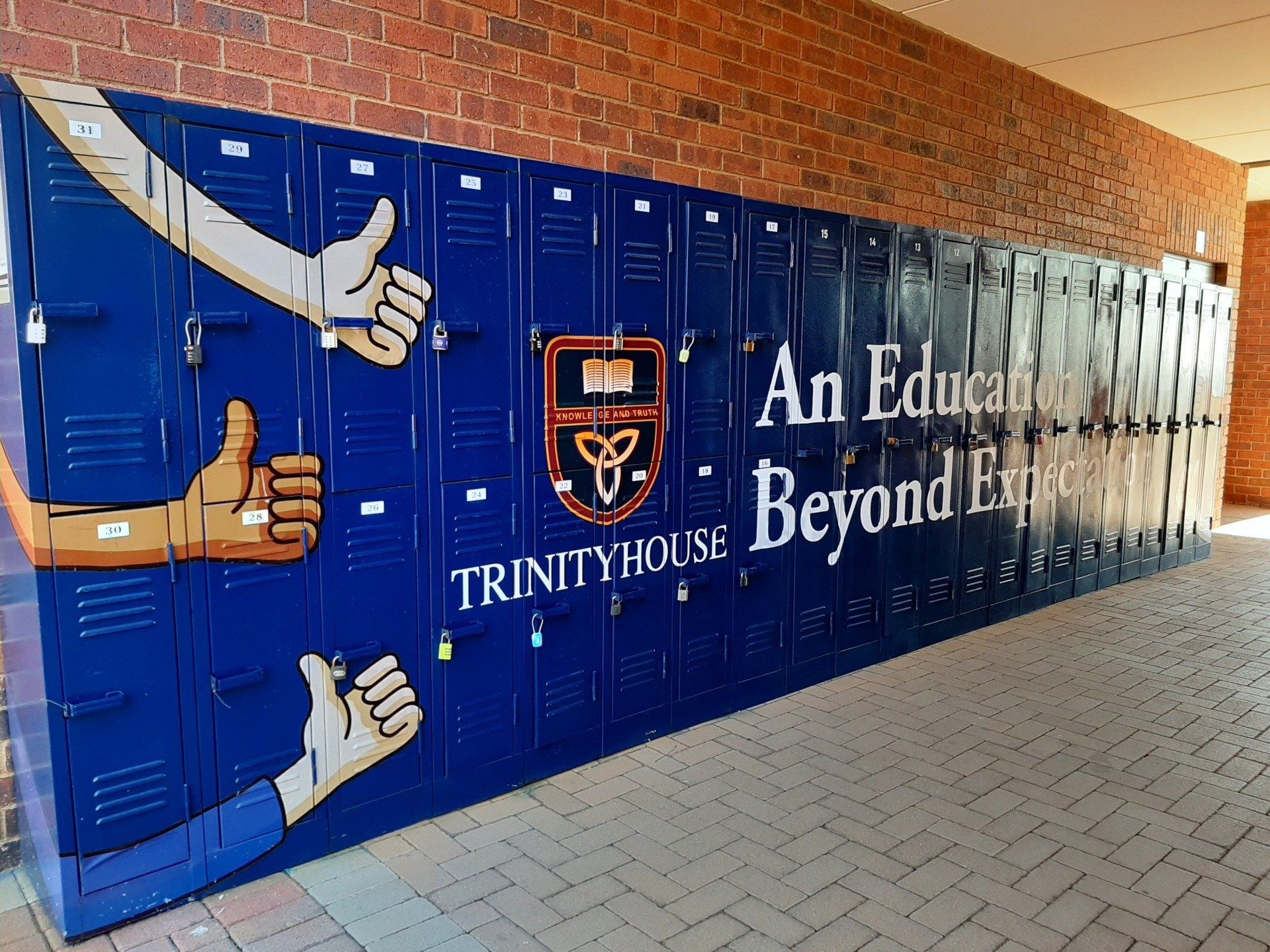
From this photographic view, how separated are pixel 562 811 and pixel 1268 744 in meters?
3.12

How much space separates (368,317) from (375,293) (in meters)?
0.08

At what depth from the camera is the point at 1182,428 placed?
7.39 metres

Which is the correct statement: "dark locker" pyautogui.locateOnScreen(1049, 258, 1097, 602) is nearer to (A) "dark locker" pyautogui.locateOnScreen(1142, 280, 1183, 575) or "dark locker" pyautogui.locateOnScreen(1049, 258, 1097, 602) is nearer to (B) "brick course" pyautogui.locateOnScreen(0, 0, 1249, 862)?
(B) "brick course" pyautogui.locateOnScreen(0, 0, 1249, 862)

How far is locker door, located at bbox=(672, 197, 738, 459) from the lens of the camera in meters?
3.77

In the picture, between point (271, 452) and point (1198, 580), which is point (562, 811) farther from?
point (1198, 580)

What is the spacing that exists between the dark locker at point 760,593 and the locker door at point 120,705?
2.37m

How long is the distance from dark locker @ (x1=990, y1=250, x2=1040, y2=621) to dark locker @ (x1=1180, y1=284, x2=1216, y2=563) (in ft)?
8.71

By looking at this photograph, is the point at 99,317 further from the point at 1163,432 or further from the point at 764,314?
the point at 1163,432

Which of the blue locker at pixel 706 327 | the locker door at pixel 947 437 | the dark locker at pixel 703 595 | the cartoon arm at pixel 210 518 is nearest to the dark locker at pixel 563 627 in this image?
the dark locker at pixel 703 595

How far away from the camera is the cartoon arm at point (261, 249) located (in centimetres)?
230

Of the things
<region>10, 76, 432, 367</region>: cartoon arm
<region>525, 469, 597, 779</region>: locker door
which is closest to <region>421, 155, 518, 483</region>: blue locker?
<region>10, 76, 432, 367</region>: cartoon arm

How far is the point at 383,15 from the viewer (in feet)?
9.48

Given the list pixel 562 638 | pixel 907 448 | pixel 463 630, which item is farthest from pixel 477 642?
pixel 907 448

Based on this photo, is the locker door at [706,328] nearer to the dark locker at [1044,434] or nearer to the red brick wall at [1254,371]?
the dark locker at [1044,434]
